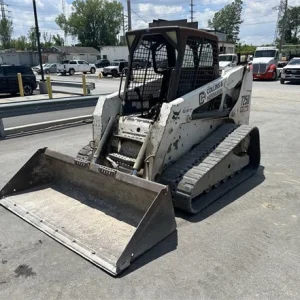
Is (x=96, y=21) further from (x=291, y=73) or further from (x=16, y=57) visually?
(x=291, y=73)

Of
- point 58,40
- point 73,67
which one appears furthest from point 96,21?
point 73,67

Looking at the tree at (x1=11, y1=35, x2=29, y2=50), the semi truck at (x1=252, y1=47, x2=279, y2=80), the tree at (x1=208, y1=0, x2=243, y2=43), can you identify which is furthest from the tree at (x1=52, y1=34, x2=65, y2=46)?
the semi truck at (x1=252, y1=47, x2=279, y2=80)

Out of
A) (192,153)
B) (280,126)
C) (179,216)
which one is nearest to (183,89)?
(192,153)

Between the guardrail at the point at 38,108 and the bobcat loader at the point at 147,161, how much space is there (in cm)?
412

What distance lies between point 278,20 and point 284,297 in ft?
285

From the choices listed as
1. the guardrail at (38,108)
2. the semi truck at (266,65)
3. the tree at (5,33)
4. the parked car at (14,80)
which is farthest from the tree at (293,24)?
the guardrail at (38,108)

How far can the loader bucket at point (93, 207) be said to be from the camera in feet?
11.0

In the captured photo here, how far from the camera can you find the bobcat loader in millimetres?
3641

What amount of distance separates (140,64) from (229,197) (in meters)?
2.56

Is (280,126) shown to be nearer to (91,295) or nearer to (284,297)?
(284,297)

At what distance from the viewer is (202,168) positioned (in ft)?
14.4

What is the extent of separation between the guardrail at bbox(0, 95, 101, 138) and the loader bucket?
4241 mm

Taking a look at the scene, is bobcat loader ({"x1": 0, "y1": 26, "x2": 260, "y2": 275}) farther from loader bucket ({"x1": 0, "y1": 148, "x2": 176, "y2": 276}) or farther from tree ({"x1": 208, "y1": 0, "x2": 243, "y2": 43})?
tree ({"x1": 208, "y1": 0, "x2": 243, "y2": 43})

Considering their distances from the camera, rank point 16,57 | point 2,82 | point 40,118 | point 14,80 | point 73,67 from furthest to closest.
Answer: point 16,57
point 73,67
point 14,80
point 2,82
point 40,118
